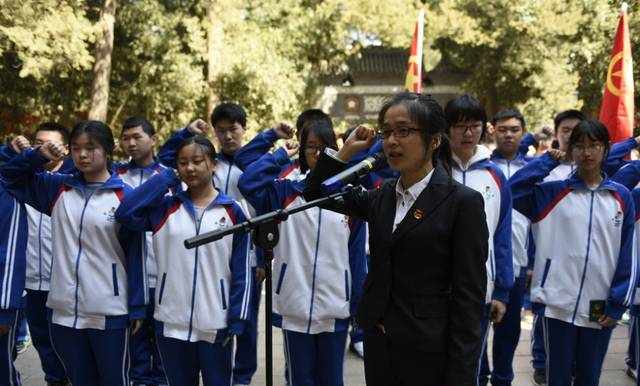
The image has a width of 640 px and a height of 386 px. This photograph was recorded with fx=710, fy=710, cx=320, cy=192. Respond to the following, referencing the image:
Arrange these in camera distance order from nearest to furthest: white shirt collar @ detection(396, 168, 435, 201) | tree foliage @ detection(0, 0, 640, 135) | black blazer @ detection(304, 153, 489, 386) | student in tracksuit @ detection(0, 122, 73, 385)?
black blazer @ detection(304, 153, 489, 386) < white shirt collar @ detection(396, 168, 435, 201) < student in tracksuit @ detection(0, 122, 73, 385) < tree foliage @ detection(0, 0, 640, 135)

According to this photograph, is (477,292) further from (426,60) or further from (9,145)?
(426,60)

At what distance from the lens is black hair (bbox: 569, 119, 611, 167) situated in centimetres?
401

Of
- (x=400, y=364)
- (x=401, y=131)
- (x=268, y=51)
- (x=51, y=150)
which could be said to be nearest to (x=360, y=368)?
(x=51, y=150)

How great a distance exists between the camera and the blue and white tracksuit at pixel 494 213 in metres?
3.94

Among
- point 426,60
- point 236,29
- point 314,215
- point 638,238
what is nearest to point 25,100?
point 236,29

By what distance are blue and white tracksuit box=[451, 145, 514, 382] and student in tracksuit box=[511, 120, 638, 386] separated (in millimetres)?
280

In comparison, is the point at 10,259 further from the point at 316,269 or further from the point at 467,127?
the point at 467,127

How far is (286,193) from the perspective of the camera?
4.18 metres

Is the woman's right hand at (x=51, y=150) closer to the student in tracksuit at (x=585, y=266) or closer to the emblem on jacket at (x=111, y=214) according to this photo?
the emblem on jacket at (x=111, y=214)

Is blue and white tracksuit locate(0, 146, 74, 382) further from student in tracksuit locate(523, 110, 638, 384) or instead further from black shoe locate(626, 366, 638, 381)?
black shoe locate(626, 366, 638, 381)

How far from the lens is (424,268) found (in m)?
2.50

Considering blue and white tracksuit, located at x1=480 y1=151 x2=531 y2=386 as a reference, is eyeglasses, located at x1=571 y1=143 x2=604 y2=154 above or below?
above

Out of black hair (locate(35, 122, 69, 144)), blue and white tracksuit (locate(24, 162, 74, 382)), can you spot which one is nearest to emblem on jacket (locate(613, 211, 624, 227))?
blue and white tracksuit (locate(24, 162, 74, 382))

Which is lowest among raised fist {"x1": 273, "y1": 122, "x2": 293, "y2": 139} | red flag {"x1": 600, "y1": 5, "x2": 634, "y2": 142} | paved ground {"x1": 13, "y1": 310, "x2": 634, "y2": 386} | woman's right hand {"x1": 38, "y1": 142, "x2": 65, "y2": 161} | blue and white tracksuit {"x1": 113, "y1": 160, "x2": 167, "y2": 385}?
paved ground {"x1": 13, "y1": 310, "x2": 634, "y2": 386}
